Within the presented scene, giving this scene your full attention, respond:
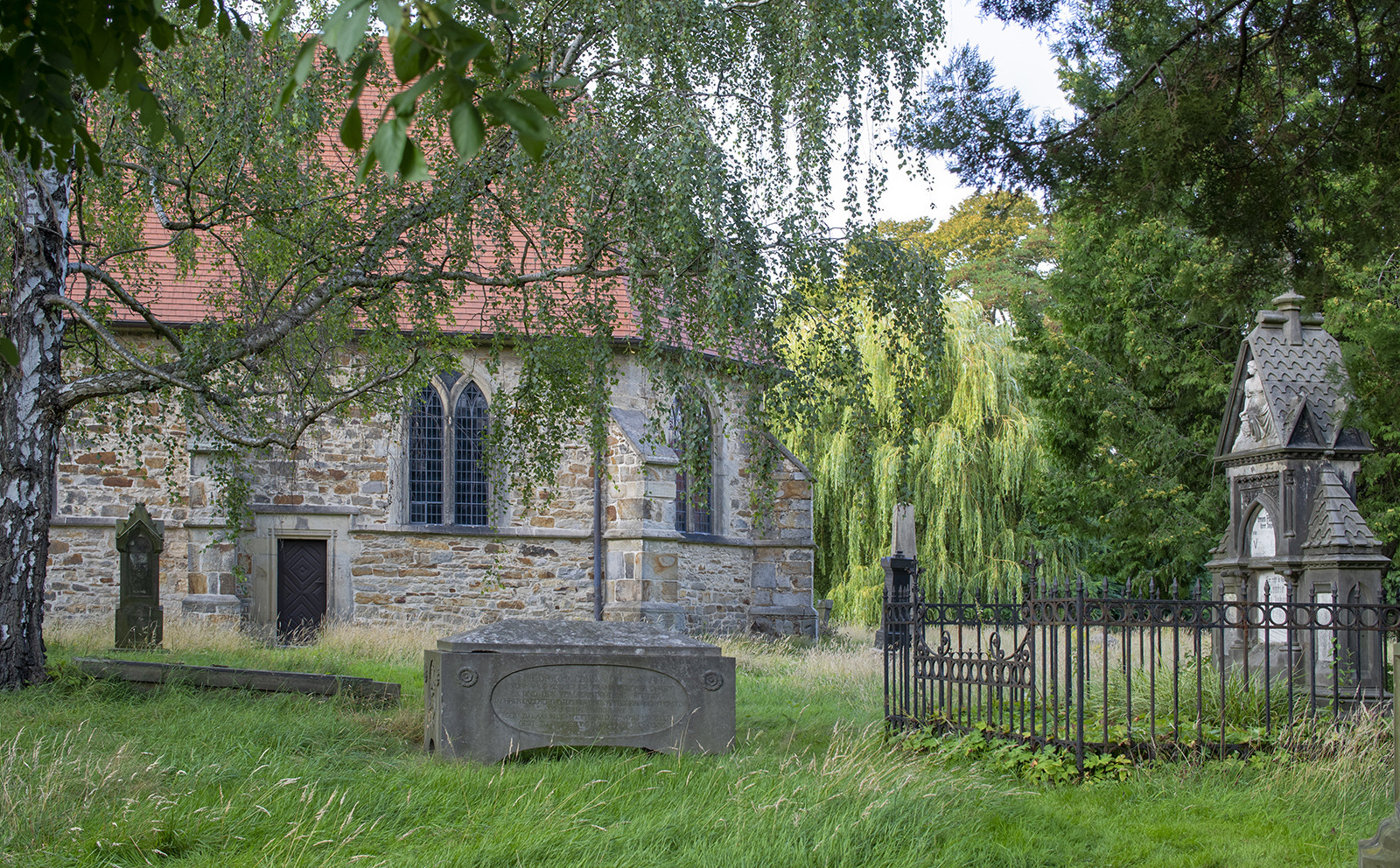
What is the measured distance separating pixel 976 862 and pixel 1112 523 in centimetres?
1287

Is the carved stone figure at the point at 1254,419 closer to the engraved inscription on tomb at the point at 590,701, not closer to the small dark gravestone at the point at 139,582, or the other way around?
the engraved inscription on tomb at the point at 590,701

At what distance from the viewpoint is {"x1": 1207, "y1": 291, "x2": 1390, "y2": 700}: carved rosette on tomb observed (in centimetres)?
786

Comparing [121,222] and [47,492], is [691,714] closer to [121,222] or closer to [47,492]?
[47,492]

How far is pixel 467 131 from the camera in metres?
1.90

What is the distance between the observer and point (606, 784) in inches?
220

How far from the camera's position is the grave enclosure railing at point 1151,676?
6.54 metres

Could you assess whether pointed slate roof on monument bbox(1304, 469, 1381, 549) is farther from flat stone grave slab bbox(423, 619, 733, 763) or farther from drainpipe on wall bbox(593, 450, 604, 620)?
drainpipe on wall bbox(593, 450, 604, 620)

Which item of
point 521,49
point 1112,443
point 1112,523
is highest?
point 521,49

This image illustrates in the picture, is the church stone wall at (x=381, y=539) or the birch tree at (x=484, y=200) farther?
the church stone wall at (x=381, y=539)

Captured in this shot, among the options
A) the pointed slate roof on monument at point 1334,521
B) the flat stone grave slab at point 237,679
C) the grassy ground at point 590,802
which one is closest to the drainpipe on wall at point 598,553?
the flat stone grave slab at point 237,679

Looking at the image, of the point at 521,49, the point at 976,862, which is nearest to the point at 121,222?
the point at 521,49

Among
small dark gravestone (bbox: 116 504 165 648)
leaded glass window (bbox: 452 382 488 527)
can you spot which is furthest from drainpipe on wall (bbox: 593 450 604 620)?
small dark gravestone (bbox: 116 504 165 648)

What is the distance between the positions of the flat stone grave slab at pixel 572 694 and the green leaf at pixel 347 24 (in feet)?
16.7

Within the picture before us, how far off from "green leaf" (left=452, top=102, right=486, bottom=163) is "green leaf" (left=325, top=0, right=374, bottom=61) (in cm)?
20
